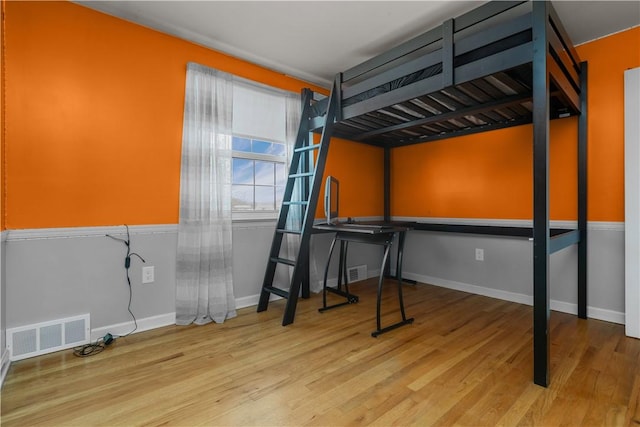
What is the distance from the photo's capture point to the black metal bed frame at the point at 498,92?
1662 millimetres

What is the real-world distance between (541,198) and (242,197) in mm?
2377

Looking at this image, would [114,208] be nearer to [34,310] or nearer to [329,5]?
[34,310]

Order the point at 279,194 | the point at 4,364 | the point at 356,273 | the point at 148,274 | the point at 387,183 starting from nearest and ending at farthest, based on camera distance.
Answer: the point at 4,364, the point at 148,274, the point at 279,194, the point at 356,273, the point at 387,183

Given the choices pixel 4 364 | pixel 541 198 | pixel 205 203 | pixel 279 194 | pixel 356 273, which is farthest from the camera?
pixel 356 273

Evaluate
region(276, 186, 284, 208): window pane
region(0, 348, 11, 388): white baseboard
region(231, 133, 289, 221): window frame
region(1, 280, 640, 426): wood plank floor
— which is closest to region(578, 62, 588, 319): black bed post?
region(1, 280, 640, 426): wood plank floor

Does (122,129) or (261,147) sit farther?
(261,147)

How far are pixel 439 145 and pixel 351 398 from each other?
305cm

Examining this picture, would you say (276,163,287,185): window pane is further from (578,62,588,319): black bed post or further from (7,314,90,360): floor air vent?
(578,62,588,319): black bed post

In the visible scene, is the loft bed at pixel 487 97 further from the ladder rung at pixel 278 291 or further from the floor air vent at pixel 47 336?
the floor air vent at pixel 47 336

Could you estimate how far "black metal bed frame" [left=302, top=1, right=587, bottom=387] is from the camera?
5.45ft

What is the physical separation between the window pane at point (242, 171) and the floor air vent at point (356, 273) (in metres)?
1.67

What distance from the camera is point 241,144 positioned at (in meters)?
2.95

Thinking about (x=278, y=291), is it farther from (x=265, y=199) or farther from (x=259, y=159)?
(x=259, y=159)

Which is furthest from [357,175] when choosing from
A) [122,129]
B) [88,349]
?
[88,349]
